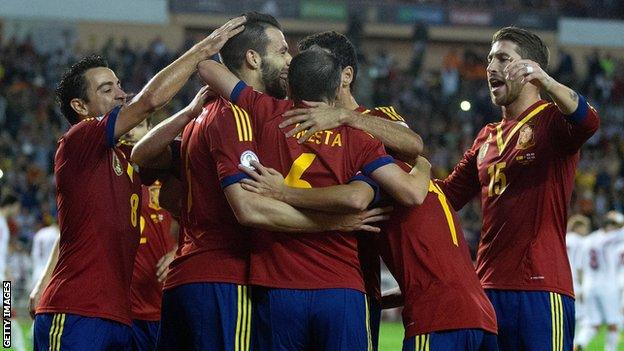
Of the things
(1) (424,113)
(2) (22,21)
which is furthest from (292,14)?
(2) (22,21)

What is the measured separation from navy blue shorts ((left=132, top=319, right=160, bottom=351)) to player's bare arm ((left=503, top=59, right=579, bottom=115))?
322 centimetres

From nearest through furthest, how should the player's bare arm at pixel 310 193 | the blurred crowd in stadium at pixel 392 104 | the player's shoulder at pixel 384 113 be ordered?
1. the player's bare arm at pixel 310 193
2. the player's shoulder at pixel 384 113
3. the blurred crowd in stadium at pixel 392 104

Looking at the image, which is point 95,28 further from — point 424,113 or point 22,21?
point 424,113

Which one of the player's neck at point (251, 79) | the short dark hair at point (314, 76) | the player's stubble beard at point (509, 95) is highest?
the player's stubble beard at point (509, 95)

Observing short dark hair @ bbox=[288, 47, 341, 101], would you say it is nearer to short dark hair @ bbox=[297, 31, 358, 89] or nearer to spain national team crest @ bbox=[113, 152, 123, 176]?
short dark hair @ bbox=[297, 31, 358, 89]

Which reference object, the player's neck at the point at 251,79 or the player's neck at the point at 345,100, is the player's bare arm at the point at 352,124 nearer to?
the player's neck at the point at 345,100

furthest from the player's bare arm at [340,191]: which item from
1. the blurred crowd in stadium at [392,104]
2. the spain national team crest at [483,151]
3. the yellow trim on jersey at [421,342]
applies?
the blurred crowd in stadium at [392,104]

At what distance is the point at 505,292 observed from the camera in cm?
604

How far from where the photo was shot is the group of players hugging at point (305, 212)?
5195mm

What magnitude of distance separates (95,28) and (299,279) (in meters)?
25.4

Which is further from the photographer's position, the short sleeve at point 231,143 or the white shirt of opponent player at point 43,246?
the white shirt of opponent player at point 43,246

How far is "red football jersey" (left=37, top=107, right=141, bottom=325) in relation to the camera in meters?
5.80

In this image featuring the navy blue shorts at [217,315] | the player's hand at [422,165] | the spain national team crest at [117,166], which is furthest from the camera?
the spain national team crest at [117,166]

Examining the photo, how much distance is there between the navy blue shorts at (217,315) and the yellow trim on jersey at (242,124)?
75 centimetres
